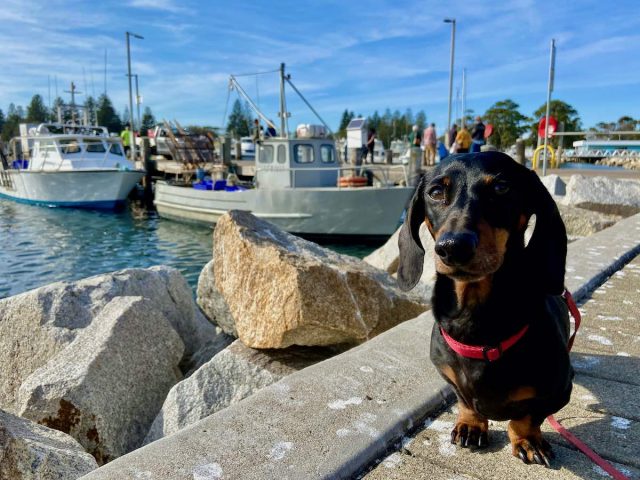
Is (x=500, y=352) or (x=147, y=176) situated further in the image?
(x=147, y=176)

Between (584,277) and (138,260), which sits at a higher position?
(584,277)

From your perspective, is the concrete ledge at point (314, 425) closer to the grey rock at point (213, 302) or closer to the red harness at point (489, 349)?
the red harness at point (489, 349)

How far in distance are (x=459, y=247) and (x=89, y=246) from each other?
16266 millimetres

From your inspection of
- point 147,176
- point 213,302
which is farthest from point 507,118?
point 213,302

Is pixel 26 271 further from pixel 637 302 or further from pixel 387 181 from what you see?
pixel 637 302

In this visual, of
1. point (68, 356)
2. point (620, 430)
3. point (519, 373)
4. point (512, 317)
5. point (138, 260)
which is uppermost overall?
point (512, 317)

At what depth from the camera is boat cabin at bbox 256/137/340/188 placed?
16156mm

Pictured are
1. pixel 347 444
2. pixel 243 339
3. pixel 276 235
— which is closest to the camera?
pixel 347 444

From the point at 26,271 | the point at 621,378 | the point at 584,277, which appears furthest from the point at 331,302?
the point at 26,271

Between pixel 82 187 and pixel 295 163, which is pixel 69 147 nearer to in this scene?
pixel 82 187

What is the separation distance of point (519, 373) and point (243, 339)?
2.71 m

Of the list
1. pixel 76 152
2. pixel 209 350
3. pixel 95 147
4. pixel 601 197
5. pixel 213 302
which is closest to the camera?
pixel 209 350

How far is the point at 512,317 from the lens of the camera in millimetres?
1748

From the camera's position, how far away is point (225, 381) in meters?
3.83
